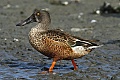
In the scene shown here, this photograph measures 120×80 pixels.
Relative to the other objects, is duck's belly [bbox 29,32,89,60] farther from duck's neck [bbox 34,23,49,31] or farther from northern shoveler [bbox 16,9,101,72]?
duck's neck [bbox 34,23,49,31]

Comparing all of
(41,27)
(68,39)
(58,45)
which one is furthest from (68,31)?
(58,45)

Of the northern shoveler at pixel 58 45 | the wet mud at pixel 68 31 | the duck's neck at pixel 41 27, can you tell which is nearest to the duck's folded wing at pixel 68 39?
the northern shoveler at pixel 58 45

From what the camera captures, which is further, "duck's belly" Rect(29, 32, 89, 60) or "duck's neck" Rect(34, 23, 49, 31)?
"duck's neck" Rect(34, 23, 49, 31)

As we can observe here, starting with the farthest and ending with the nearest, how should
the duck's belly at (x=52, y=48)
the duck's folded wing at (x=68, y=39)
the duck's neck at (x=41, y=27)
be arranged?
the duck's neck at (x=41, y=27), the duck's folded wing at (x=68, y=39), the duck's belly at (x=52, y=48)

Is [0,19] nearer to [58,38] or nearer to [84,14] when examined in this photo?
[84,14]

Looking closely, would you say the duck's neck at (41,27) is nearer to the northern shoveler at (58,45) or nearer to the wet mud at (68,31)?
the northern shoveler at (58,45)

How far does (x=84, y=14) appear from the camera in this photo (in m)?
15.2

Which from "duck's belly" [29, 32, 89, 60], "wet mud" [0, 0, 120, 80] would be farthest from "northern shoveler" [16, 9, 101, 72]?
"wet mud" [0, 0, 120, 80]

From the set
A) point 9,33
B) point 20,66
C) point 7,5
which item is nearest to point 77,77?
point 20,66

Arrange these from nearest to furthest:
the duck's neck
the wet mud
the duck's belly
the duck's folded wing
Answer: the wet mud
the duck's belly
the duck's folded wing
the duck's neck

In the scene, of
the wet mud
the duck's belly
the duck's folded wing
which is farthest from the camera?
the duck's folded wing

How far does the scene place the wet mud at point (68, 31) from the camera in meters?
8.45

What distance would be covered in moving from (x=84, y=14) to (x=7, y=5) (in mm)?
3035

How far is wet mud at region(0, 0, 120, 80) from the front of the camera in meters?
8.45
